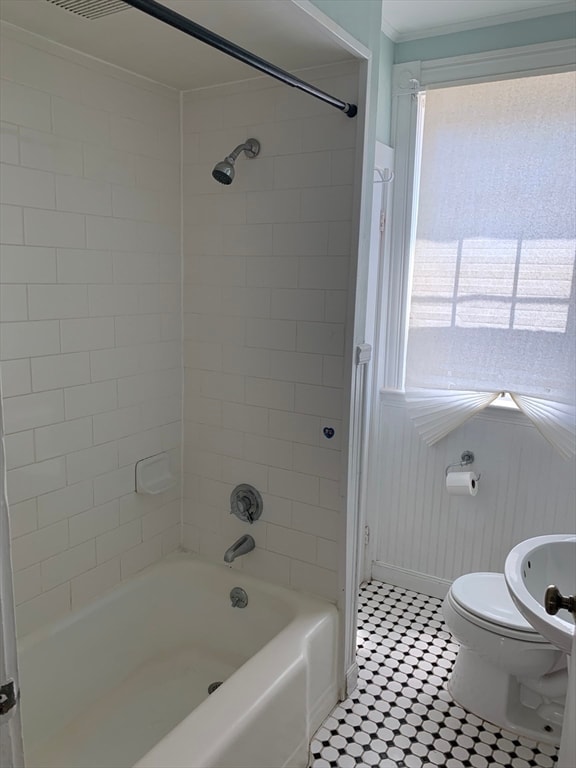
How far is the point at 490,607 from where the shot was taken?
7.23ft

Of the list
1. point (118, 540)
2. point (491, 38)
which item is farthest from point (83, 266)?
point (491, 38)

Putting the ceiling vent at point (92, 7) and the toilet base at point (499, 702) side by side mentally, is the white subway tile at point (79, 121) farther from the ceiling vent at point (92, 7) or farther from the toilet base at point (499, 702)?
the toilet base at point (499, 702)

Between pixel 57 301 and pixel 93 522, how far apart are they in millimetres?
791

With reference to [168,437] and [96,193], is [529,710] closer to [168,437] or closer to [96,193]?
[168,437]

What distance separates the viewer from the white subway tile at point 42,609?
6.39 ft

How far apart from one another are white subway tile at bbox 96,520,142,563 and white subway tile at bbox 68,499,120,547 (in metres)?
0.03

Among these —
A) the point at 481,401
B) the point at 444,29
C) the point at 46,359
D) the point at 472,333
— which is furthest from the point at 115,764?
the point at 444,29

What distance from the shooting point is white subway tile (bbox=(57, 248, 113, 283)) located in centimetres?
195

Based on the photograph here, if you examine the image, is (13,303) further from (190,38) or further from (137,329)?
(190,38)

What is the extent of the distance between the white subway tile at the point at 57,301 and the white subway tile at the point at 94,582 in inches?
36.0

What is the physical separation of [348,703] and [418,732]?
0.90 ft

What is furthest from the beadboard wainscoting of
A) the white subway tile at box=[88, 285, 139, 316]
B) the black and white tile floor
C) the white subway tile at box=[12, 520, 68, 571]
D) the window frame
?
the white subway tile at box=[12, 520, 68, 571]

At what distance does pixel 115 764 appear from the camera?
192 cm

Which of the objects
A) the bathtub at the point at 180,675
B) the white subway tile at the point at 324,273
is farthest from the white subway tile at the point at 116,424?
the white subway tile at the point at 324,273
